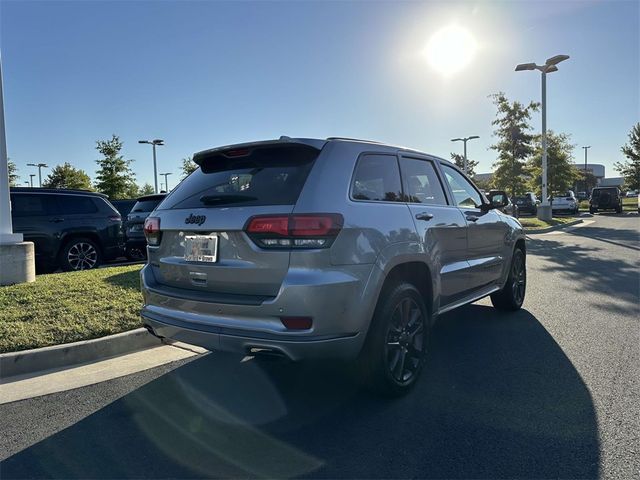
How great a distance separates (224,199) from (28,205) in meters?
7.30

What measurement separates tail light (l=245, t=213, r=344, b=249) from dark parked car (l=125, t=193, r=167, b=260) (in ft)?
24.2

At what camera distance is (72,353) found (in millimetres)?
4422

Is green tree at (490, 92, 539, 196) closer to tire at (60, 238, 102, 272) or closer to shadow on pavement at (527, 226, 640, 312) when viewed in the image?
shadow on pavement at (527, 226, 640, 312)

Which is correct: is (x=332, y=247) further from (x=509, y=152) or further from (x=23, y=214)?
(x=509, y=152)

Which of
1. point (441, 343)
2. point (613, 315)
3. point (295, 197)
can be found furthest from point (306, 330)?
point (613, 315)

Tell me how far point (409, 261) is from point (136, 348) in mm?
2962

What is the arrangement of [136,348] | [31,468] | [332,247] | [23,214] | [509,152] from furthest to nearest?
[509,152]
[23,214]
[136,348]
[332,247]
[31,468]

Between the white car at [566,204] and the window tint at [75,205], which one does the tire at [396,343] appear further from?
the white car at [566,204]

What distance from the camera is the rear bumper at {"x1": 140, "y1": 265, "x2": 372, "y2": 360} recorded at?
288cm

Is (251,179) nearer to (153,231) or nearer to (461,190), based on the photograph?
(153,231)

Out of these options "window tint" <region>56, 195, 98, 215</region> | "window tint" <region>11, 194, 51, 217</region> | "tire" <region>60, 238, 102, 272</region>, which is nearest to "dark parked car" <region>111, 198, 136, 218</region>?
"window tint" <region>56, 195, 98, 215</region>

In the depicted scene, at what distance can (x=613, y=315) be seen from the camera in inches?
230

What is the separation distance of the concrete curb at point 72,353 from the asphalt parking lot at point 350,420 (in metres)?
0.70

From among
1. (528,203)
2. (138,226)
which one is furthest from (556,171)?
(138,226)
